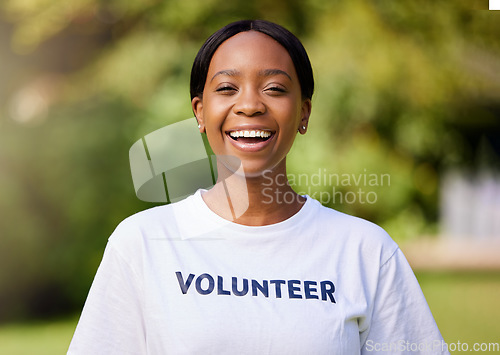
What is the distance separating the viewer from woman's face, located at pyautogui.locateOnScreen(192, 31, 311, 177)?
4.00ft

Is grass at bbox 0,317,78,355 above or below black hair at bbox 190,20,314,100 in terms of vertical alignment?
below

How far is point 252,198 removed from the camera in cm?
131

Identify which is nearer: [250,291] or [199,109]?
[250,291]

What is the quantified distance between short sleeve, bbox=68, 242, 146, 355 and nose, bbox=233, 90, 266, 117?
16.5 inches

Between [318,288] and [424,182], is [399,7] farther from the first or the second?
[318,288]

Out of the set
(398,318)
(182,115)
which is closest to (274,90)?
(398,318)


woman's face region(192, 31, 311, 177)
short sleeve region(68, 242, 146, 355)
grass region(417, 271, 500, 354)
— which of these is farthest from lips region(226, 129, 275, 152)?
grass region(417, 271, 500, 354)

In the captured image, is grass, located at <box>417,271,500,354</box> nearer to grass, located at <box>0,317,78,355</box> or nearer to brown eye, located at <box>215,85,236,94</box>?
grass, located at <box>0,317,78,355</box>

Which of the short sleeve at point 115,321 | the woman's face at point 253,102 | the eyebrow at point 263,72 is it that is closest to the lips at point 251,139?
the woman's face at point 253,102

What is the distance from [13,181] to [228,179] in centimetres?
291

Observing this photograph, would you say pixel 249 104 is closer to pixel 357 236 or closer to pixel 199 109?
pixel 199 109

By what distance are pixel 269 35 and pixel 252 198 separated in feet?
1.24

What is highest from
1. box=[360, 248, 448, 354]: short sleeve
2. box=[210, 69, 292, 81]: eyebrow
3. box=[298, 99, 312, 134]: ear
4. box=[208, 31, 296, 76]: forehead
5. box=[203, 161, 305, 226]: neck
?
box=[208, 31, 296, 76]: forehead

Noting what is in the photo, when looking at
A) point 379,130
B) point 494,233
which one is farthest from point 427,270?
point 379,130
